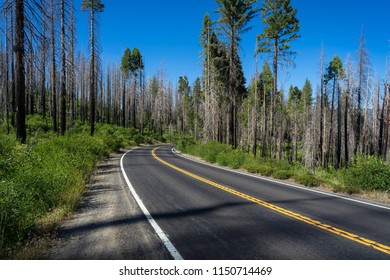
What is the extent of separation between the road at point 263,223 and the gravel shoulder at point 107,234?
0.31 meters

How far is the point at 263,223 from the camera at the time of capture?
639 cm

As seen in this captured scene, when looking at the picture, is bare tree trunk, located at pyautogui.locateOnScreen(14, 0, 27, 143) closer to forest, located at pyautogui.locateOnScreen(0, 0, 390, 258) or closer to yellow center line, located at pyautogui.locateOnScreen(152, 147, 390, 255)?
forest, located at pyautogui.locateOnScreen(0, 0, 390, 258)

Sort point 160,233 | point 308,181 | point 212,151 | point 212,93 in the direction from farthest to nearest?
point 212,93 → point 212,151 → point 308,181 → point 160,233

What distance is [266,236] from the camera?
5.52m

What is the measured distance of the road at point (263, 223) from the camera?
4.81m

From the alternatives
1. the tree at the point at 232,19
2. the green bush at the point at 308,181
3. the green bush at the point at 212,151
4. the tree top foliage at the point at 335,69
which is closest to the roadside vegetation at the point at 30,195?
the green bush at the point at 308,181

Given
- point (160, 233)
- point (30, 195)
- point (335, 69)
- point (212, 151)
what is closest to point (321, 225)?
point (160, 233)

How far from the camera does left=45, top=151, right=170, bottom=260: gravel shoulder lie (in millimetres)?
4746

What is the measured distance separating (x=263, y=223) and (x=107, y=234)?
343cm

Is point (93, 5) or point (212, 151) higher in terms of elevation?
point (93, 5)

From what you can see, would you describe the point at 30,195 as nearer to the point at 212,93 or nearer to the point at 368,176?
the point at 368,176

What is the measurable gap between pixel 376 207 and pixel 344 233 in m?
3.27

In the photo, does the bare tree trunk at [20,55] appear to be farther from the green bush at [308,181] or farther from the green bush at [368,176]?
the green bush at [368,176]
